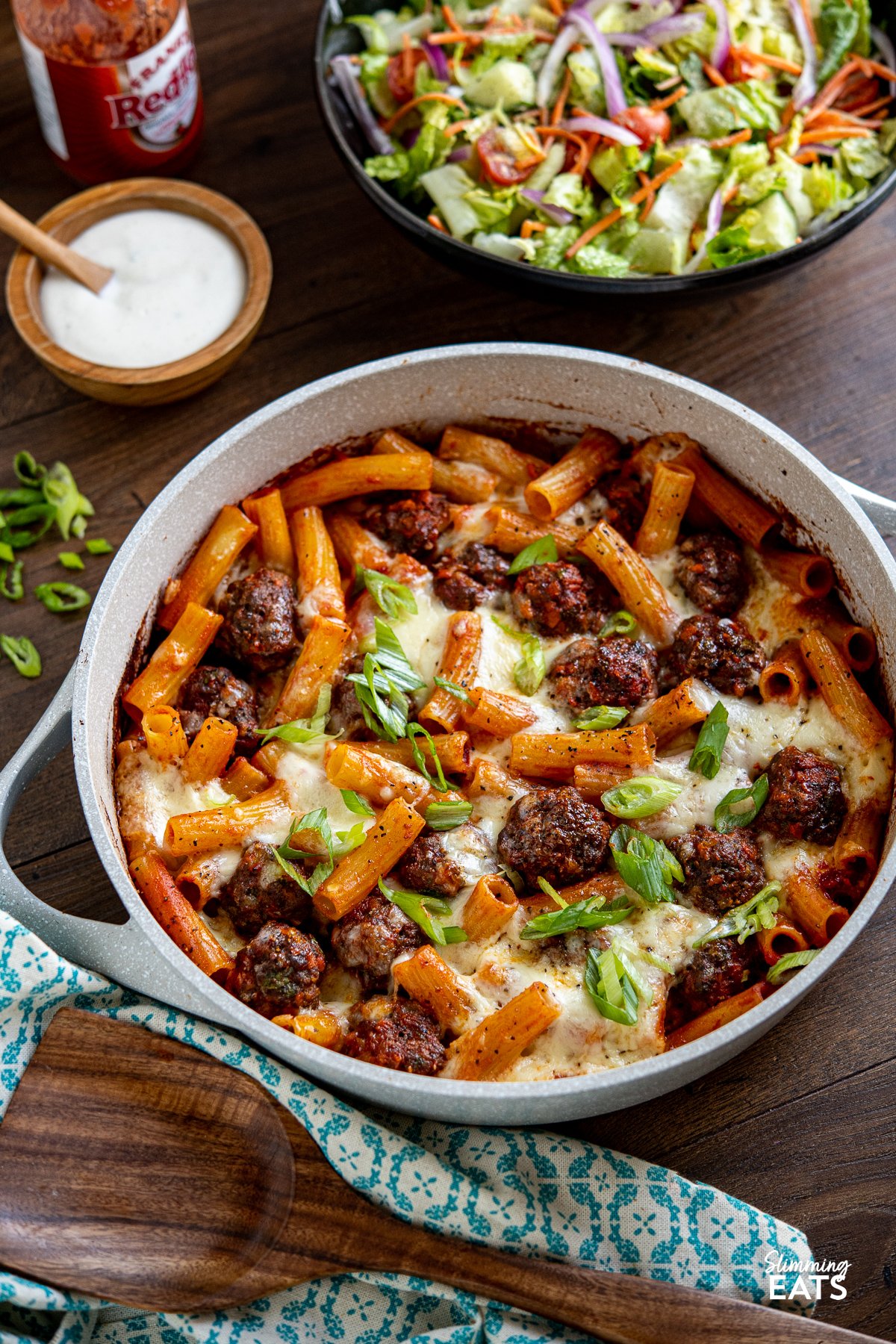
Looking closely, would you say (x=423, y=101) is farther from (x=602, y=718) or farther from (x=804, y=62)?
(x=602, y=718)

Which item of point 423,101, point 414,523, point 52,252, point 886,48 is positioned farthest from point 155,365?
point 886,48

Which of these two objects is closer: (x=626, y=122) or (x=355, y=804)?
(x=355, y=804)

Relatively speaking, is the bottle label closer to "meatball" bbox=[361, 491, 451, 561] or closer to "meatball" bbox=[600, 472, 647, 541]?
"meatball" bbox=[361, 491, 451, 561]

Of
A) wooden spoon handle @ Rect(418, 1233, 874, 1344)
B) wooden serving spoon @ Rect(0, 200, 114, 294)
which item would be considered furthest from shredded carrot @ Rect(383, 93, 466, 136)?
wooden spoon handle @ Rect(418, 1233, 874, 1344)

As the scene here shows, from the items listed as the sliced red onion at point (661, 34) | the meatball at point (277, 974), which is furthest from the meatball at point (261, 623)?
the sliced red onion at point (661, 34)

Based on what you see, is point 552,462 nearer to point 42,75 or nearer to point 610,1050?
point 610,1050

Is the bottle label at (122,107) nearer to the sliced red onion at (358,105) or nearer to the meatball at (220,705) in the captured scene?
the sliced red onion at (358,105)
